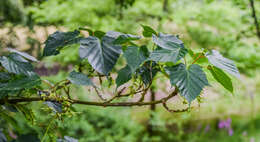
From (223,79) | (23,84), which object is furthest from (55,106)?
(223,79)

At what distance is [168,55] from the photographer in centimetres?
37

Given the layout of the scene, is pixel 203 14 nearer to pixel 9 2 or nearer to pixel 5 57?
pixel 5 57

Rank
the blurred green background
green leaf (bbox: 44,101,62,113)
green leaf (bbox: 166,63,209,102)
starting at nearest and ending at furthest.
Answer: green leaf (bbox: 166,63,209,102) → green leaf (bbox: 44,101,62,113) → the blurred green background

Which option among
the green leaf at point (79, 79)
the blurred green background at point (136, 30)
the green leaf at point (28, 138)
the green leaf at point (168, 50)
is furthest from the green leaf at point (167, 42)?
the blurred green background at point (136, 30)

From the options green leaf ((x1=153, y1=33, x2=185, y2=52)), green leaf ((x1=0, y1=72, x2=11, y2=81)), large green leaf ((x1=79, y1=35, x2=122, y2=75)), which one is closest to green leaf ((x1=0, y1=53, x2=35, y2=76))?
green leaf ((x1=0, y1=72, x2=11, y2=81))

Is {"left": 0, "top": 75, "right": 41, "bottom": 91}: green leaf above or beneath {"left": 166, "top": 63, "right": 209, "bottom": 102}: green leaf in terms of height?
beneath

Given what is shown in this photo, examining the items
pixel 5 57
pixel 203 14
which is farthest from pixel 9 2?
pixel 5 57

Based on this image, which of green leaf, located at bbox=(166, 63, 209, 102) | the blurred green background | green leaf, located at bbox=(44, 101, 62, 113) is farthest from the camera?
the blurred green background

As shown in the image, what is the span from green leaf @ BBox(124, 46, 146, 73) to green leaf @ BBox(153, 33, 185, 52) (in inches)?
1.2

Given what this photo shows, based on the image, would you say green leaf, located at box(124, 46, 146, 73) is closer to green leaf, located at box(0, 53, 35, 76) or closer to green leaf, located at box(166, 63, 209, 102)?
green leaf, located at box(166, 63, 209, 102)

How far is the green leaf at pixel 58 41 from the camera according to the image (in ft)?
1.40

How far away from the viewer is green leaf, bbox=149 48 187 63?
36 centimetres

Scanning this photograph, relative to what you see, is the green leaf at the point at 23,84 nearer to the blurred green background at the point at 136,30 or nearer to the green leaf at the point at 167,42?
the green leaf at the point at 167,42

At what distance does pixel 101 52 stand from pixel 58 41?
109 mm
